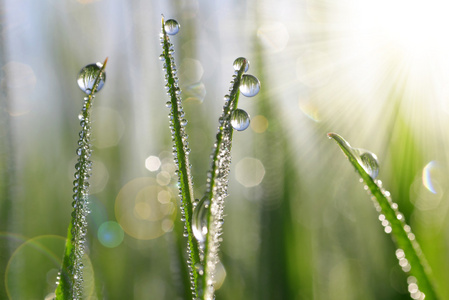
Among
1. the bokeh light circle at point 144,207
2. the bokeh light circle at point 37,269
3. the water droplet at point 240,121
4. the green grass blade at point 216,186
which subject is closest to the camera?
the green grass blade at point 216,186

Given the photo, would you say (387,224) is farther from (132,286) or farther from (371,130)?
(371,130)

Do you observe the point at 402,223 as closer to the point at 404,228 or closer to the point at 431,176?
the point at 404,228

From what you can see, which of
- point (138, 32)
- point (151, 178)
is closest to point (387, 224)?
point (151, 178)

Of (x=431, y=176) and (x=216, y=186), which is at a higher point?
(x=216, y=186)

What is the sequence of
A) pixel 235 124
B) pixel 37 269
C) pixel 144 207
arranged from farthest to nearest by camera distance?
pixel 144 207 < pixel 37 269 < pixel 235 124

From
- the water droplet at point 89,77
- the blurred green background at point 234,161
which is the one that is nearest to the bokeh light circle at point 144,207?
the blurred green background at point 234,161

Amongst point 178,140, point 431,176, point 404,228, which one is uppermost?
point 178,140

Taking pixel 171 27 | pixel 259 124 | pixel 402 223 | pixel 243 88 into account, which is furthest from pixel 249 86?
pixel 259 124

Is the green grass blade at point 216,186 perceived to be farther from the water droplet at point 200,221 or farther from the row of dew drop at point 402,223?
the row of dew drop at point 402,223

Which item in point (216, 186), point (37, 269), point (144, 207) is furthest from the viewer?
point (144, 207)
